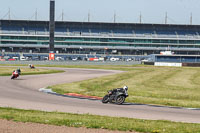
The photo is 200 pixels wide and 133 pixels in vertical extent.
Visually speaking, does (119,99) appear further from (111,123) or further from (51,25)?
(51,25)

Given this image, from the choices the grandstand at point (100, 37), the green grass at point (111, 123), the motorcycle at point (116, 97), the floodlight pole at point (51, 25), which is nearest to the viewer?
the green grass at point (111, 123)

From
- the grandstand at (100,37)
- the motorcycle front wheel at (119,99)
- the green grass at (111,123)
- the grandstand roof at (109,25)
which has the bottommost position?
the motorcycle front wheel at (119,99)

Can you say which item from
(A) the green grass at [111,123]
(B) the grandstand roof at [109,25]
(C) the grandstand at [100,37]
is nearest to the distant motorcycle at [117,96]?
(A) the green grass at [111,123]

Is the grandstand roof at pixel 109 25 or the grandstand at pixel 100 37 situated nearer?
the grandstand at pixel 100 37

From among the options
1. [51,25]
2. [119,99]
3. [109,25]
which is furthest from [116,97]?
[109,25]

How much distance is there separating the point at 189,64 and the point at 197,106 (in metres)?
72.0

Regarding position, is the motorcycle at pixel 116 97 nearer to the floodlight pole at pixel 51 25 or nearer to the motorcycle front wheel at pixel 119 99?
the motorcycle front wheel at pixel 119 99

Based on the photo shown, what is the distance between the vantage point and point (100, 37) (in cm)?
15412

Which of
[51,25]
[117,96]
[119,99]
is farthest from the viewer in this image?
[51,25]

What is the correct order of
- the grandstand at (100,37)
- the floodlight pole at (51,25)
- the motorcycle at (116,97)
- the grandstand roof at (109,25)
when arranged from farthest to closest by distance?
1. the grandstand roof at (109,25)
2. the grandstand at (100,37)
3. the floodlight pole at (51,25)
4. the motorcycle at (116,97)

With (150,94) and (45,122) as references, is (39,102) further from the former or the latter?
(150,94)

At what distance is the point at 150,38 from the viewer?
154 metres

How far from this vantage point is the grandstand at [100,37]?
6024 inches

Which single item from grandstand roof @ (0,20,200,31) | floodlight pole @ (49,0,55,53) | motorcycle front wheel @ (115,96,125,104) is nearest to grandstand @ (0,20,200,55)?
grandstand roof @ (0,20,200,31)
